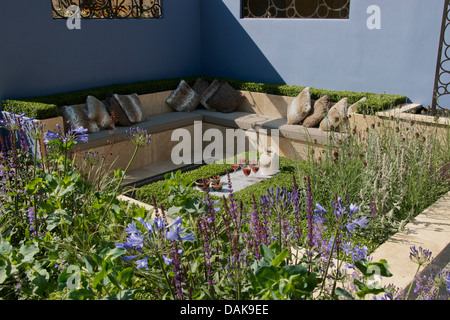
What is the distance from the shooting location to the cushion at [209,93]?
325 inches

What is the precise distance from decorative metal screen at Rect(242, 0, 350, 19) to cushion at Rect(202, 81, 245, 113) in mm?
1488

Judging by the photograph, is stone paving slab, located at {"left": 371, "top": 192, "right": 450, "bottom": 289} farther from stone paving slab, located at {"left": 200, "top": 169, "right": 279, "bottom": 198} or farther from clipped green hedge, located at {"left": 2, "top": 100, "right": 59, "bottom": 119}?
clipped green hedge, located at {"left": 2, "top": 100, "right": 59, "bottom": 119}

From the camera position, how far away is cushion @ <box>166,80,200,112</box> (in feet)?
27.0

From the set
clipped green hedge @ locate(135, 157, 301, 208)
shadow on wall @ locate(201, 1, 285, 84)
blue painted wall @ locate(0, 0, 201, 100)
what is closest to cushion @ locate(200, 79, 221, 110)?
shadow on wall @ locate(201, 1, 285, 84)

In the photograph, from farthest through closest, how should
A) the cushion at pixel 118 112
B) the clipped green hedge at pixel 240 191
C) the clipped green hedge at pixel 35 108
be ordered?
the cushion at pixel 118 112 → the clipped green hedge at pixel 35 108 → the clipped green hedge at pixel 240 191

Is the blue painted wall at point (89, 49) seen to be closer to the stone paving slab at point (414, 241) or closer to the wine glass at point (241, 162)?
the wine glass at point (241, 162)

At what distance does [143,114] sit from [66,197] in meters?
5.16

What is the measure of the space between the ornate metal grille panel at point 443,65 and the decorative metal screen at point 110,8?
4905mm

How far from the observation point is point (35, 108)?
5.99 m

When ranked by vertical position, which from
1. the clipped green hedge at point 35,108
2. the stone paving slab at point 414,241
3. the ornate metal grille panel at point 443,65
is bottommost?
the stone paving slab at point 414,241

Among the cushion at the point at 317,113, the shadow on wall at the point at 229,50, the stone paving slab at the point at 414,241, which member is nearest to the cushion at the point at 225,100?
the shadow on wall at the point at 229,50

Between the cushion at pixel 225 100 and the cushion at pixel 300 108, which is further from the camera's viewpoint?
the cushion at pixel 225 100
